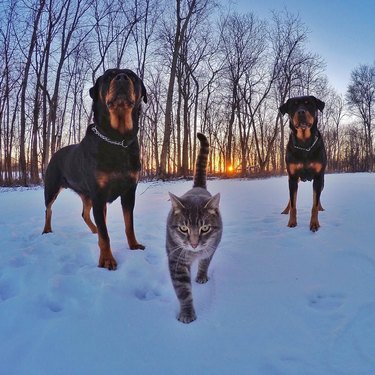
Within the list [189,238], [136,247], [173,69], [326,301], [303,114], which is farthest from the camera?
[173,69]

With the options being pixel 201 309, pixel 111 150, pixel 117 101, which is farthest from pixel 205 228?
pixel 117 101

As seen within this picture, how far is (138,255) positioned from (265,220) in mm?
2300

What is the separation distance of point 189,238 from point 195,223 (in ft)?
0.45

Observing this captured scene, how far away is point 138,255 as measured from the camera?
332 centimetres

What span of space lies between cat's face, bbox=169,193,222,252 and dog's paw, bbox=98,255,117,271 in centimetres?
71

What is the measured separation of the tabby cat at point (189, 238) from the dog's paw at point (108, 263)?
0.62m

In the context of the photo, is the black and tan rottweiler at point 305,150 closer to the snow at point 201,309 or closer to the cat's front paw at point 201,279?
the snow at point 201,309

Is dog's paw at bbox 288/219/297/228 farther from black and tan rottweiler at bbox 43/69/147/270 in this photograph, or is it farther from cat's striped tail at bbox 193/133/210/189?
black and tan rottweiler at bbox 43/69/147/270

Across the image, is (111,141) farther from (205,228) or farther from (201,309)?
(201,309)

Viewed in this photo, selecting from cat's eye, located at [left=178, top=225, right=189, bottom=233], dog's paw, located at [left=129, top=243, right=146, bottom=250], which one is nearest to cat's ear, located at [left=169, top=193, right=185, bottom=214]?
cat's eye, located at [left=178, top=225, right=189, bottom=233]

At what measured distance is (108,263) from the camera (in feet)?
10.1

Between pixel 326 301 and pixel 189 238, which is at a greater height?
pixel 189 238

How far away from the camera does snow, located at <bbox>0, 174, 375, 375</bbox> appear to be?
1841mm

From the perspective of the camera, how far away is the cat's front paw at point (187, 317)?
2242 mm
